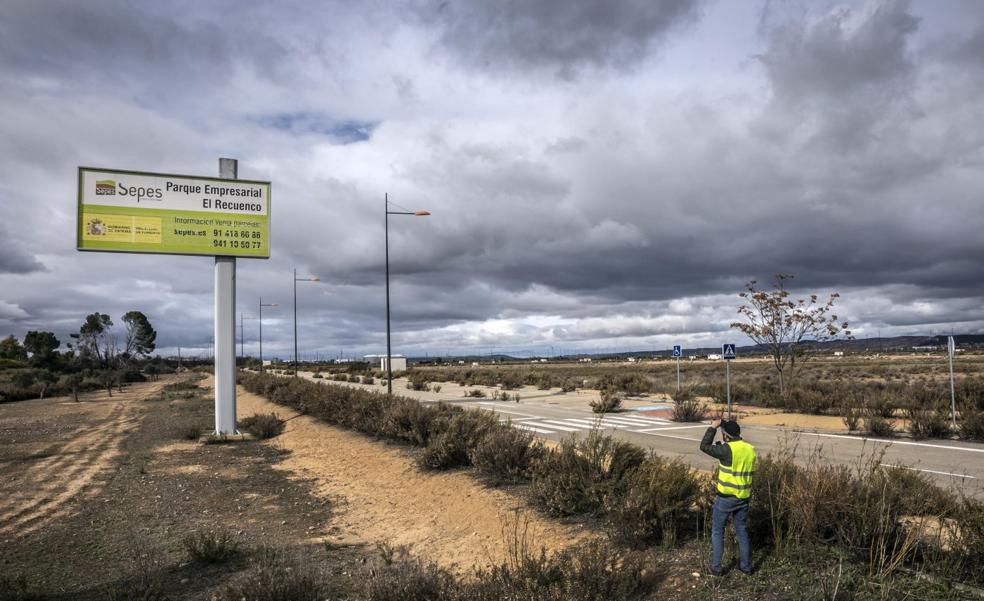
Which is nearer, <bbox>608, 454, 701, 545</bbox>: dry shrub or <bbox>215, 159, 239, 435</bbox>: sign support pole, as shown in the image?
<bbox>608, 454, 701, 545</bbox>: dry shrub

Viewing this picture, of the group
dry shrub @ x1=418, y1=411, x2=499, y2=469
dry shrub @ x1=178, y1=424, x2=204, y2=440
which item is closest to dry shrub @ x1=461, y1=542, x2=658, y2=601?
dry shrub @ x1=418, y1=411, x2=499, y2=469

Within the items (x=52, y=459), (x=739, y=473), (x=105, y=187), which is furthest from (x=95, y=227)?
(x=739, y=473)

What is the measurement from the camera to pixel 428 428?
13664 mm

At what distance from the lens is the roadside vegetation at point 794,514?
187 inches

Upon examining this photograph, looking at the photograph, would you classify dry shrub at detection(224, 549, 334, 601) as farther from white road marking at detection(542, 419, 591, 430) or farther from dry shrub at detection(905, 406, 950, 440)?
dry shrub at detection(905, 406, 950, 440)

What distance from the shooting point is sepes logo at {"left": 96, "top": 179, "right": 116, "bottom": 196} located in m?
17.2

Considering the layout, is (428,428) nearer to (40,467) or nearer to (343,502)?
(343,502)

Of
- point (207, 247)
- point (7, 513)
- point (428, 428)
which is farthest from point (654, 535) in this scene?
point (207, 247)

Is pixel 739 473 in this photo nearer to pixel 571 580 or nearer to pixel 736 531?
pixel 736 531

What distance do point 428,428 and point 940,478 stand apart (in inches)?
376

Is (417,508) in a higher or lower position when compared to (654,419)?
higher

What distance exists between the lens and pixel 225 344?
721 inches

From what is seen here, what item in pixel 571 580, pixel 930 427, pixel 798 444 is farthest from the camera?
pixel 930 427

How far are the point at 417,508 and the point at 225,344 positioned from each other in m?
11.4
